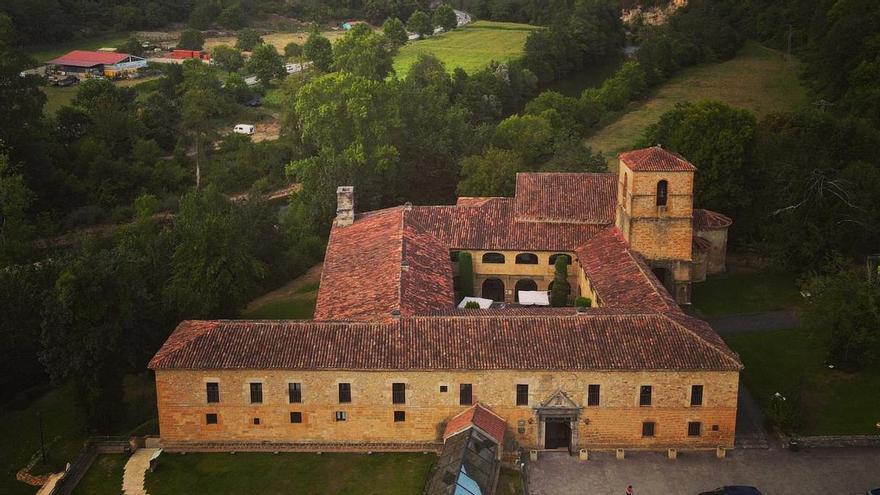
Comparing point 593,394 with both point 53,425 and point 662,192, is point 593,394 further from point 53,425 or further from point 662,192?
point 53,425

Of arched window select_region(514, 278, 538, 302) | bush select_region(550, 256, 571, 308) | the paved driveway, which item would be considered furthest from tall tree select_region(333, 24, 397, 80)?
the paved driveway

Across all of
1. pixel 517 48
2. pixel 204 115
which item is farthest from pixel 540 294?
pixel 517 48

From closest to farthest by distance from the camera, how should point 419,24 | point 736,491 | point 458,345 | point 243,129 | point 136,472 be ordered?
point 736,491 → point 136,472 → point 458,345 → point 243,129 → point 419,24

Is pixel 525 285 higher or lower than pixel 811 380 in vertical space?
higher

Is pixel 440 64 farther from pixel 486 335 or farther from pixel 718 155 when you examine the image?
pixel 486 335

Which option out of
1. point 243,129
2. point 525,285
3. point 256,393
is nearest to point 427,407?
point 256,393

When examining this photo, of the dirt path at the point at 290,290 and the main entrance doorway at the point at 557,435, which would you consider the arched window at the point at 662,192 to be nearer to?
the main entrance doorway at the point at 557,435
